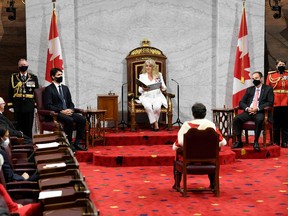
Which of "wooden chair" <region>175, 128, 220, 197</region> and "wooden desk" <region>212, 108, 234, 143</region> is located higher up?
"wooden desk" <region>212, 108, 234, 143</region>

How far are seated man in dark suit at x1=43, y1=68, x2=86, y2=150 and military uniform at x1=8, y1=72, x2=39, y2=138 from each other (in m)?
0.67

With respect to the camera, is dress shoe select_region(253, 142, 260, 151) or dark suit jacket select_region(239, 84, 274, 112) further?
dark suit jacket select_region(239, 84, 274, 112)

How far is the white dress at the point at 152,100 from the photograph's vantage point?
34.5 ft

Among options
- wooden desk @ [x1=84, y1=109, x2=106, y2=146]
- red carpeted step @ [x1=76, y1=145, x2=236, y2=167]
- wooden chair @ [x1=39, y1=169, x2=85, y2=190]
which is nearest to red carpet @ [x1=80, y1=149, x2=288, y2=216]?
red carpeted step @ [x1=76, y1=145, x2=236, y2=167]

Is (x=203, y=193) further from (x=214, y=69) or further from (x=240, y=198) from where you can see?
(x=214, y=69)

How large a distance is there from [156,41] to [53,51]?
218cm

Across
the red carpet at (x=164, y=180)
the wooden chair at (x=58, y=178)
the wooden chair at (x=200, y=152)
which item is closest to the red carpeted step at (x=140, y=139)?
the red carpet at (x=164, y=180)

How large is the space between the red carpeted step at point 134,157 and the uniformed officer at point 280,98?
4.66 feet

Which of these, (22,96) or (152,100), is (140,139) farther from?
(22,96)

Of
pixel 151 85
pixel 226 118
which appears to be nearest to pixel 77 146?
pixel 151 85

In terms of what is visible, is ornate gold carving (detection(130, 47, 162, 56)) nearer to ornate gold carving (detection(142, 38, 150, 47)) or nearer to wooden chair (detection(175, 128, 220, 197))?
ornate gold carving (detection(142, 38, 150, 47))

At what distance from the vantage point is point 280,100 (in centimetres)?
1019

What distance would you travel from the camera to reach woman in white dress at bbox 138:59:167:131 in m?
10.5

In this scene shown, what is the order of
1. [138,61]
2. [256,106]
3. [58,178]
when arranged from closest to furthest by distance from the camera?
[58,178]
[256,106]
[138,61]
